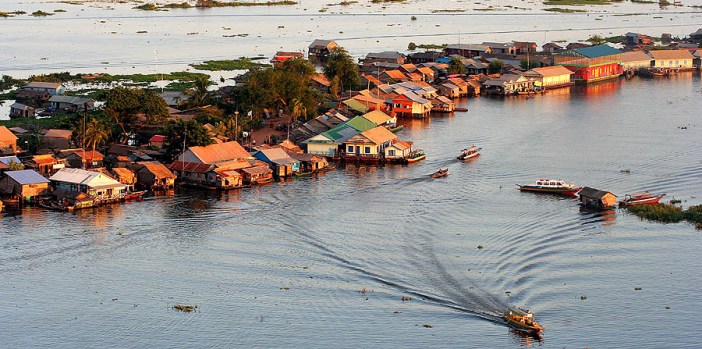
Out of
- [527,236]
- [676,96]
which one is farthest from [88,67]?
[527,236]

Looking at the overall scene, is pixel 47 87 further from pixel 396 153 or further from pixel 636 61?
pixel 636 61

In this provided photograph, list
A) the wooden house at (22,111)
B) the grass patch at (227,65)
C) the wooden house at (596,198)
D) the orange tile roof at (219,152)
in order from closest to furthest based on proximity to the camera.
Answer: the wooden house at (596,198), the orange tile roof at (219,152), the wooden house at (22,111), the grass patch at (227,65)

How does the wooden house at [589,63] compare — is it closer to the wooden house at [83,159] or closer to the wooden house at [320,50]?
the wooden house at [320,50]

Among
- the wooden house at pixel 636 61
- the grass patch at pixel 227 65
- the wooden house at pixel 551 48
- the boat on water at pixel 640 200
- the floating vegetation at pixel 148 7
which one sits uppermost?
the floating vegetation at pixel 148 7

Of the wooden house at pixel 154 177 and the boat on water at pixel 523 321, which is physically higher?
the wooden house at pixel 154 177

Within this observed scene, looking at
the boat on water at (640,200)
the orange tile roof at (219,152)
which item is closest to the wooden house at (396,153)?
the orange tile roof at (219,152)
